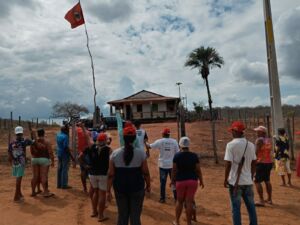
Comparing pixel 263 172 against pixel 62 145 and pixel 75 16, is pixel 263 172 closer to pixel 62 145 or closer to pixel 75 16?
pixel 62 145

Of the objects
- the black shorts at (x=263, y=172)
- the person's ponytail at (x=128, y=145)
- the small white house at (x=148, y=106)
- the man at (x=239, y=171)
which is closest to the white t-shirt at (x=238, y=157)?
the man at (x=239, y=171)

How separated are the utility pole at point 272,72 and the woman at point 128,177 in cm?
1088

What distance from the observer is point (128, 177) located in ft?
17.1

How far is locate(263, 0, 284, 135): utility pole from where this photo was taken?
15.1 metres

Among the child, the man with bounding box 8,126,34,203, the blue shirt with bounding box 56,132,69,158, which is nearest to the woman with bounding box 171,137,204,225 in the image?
the man with bounding box 8,126,34,203

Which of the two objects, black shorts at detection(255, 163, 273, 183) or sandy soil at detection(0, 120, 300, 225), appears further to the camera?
black shorts at detection(255, 163, 273, 183)

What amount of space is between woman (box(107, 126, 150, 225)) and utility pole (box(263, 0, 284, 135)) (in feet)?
35.7

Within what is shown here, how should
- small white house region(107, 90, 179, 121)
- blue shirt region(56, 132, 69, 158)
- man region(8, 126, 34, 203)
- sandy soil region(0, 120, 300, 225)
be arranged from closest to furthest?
1. sandy soil region(0, 120, 300, 225)
2. man region(8, 126, 34, 203)
3. blue shirt region(56, 132, 69, 158)
4. small white house region(107, 90, 179, 121)

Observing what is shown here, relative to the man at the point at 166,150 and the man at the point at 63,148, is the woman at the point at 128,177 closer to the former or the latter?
the man at the point at 166,150

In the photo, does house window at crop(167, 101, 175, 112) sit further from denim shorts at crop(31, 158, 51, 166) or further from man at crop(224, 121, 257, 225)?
man at crop(224, 121, 257, 225)

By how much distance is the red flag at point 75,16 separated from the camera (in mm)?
13961

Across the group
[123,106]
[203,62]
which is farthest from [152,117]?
[203,62]

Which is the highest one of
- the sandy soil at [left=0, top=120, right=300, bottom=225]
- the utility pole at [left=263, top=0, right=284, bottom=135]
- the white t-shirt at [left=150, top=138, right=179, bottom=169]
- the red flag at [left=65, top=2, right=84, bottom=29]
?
the red flag at [left=65, top=2, right=84, bottom=29]

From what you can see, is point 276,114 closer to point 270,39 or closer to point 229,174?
point 270,39
